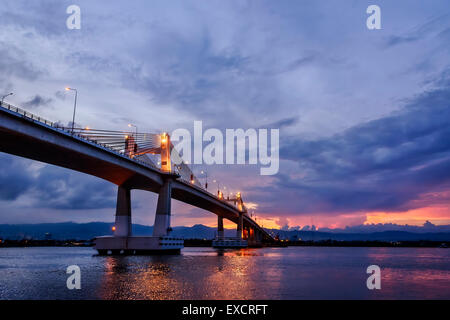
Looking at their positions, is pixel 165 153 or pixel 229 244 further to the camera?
pixel 229 244

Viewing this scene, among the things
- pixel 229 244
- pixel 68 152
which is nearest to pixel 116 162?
pixel 68 152

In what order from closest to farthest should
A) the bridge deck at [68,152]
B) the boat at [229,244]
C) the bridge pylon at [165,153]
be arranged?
the bridge deck at [68,152] < the bridge pylon at [165,153] < the boat at [229,244]

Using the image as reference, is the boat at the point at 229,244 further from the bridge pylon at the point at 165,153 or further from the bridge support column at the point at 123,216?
the bridge support column at the point at 123,216

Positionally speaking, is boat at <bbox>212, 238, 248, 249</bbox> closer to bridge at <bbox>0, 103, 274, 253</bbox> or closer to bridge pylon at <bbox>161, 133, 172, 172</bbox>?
bridge at <bbox>0, 103, 274, 253</bbox>

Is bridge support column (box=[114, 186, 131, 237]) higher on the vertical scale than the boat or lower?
higher

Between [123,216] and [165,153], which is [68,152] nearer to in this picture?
[123,216]

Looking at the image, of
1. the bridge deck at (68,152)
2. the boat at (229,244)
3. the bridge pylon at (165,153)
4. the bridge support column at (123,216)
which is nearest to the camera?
the bridge deck at (68,152)

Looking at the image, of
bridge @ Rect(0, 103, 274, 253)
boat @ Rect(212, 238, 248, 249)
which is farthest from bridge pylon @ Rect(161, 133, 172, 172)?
boat @ Rect(212, 238, 248, 249)

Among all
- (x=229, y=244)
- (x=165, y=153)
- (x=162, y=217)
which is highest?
(x=165, y=153)

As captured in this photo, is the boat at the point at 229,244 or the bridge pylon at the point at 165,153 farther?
the boat at the point at 229,244

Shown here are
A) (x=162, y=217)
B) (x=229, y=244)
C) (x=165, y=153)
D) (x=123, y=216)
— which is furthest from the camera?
(x=229, y=244)

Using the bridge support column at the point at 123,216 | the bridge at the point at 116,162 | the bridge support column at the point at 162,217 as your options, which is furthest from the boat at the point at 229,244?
Answer: the bridge support column at the point at 123,216
